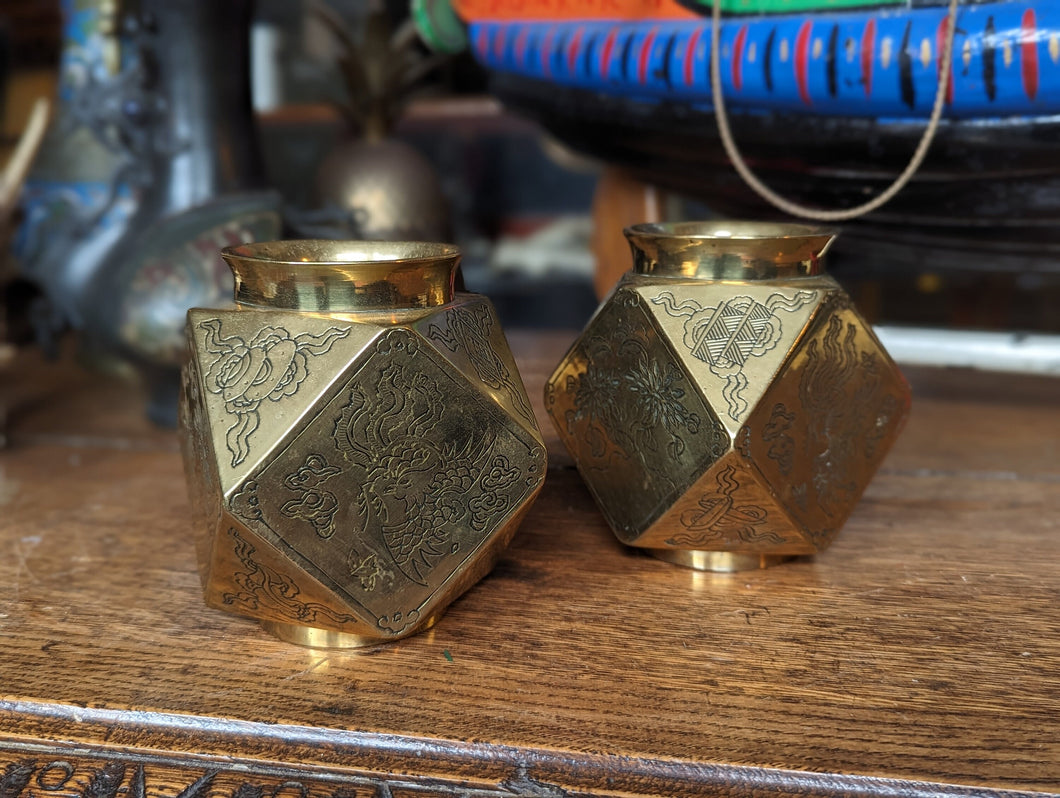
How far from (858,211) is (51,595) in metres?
0.55

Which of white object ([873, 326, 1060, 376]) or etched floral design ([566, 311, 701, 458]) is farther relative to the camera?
white object ([873, 326, 1060, 376])

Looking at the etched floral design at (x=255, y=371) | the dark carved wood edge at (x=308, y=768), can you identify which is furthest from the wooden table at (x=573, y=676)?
the etched floral design at (x=255, y=371)

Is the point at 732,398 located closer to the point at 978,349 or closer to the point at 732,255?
the point at 732,255

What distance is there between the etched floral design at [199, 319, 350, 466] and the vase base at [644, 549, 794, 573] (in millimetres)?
237

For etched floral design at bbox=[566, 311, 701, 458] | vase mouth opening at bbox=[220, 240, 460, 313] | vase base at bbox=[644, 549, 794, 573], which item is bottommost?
vase base at bbox=[644, 549, 794, 573]

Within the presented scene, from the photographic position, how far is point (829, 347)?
484 millimetres

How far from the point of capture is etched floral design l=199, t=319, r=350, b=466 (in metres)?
0.40

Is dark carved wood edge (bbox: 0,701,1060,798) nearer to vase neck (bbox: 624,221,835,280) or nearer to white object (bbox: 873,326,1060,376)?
vase neck (bbox: 624,221,835,280)

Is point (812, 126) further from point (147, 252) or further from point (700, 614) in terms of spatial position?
point (147, 252)

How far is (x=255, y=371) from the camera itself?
0.41 metres

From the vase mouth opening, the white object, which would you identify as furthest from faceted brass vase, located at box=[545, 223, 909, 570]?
the white object

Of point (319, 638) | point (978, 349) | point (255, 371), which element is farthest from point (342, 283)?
point (978, 349)

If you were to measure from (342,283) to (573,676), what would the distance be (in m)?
0.20

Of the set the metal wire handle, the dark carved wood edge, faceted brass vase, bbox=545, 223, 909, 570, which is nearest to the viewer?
the dark carved wood edge
